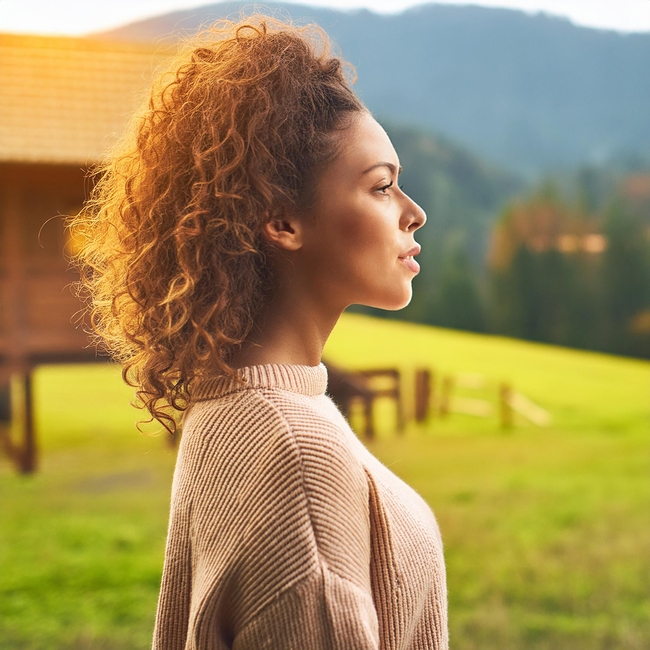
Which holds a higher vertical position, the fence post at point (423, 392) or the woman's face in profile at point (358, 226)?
the woman's face in profile at point (358, 226)

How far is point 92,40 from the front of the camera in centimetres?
298

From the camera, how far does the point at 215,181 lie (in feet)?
2.33

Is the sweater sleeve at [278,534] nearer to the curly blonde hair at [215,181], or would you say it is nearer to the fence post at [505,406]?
the curly blonde hair at [215,181]

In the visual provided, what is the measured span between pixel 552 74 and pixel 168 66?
2.91m

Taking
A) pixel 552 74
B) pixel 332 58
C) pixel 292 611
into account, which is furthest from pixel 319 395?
pixel 552 74

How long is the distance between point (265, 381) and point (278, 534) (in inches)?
5.8

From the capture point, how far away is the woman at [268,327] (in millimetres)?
646

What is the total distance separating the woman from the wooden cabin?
2274mm

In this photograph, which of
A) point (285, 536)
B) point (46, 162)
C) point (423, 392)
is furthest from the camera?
point (423, 392)

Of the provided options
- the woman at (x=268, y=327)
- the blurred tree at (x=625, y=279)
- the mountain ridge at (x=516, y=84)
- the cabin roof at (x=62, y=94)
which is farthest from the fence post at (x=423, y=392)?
the woman at (x=268, y=327)

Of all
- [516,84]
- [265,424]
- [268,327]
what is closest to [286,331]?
[268,327]

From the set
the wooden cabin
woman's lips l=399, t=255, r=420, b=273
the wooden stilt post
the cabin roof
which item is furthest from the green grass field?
woman's lips l=399, t=255, r=420, b=273

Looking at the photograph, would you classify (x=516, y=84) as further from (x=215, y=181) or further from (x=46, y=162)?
(x=215, y=181)

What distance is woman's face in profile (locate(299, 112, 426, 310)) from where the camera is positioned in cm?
74
